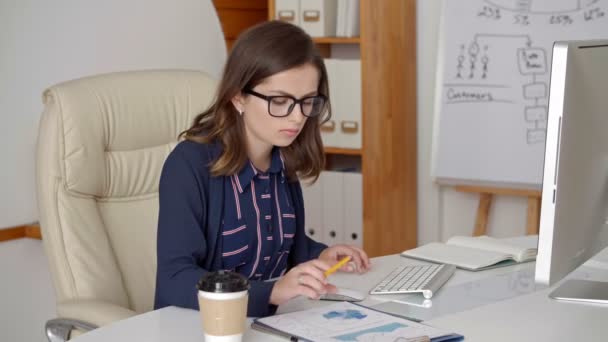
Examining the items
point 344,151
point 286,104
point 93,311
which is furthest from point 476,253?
point 344,151

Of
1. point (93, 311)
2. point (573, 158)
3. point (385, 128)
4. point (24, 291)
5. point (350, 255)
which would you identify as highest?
point (573, 158)

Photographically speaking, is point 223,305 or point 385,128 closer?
point 223,305

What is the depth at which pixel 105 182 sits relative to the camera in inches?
81.0

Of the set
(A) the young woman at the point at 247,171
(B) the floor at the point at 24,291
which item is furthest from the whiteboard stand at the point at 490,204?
(B) the floor at the point at 24,291

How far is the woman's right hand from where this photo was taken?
1.56 meters

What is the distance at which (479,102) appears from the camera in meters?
3.51

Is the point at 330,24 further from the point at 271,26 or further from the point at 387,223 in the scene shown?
the point at 271,26

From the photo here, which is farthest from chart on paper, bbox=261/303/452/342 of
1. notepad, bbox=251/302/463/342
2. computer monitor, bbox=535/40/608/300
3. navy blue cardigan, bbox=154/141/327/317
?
computer monitor, bbox=535/40/608/300

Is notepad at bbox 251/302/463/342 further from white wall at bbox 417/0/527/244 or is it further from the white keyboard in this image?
white wall at bbox 417/0/527/244

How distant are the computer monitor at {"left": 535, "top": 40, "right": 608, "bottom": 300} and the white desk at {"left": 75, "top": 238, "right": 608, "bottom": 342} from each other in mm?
108

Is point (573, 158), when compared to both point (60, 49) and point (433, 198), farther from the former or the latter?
point (433, 198)

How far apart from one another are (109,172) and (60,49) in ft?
1.84

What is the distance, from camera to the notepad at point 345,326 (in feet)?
4.73

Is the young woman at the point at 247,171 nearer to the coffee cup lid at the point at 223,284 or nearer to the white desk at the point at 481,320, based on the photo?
the white desk at the point at 481,320
